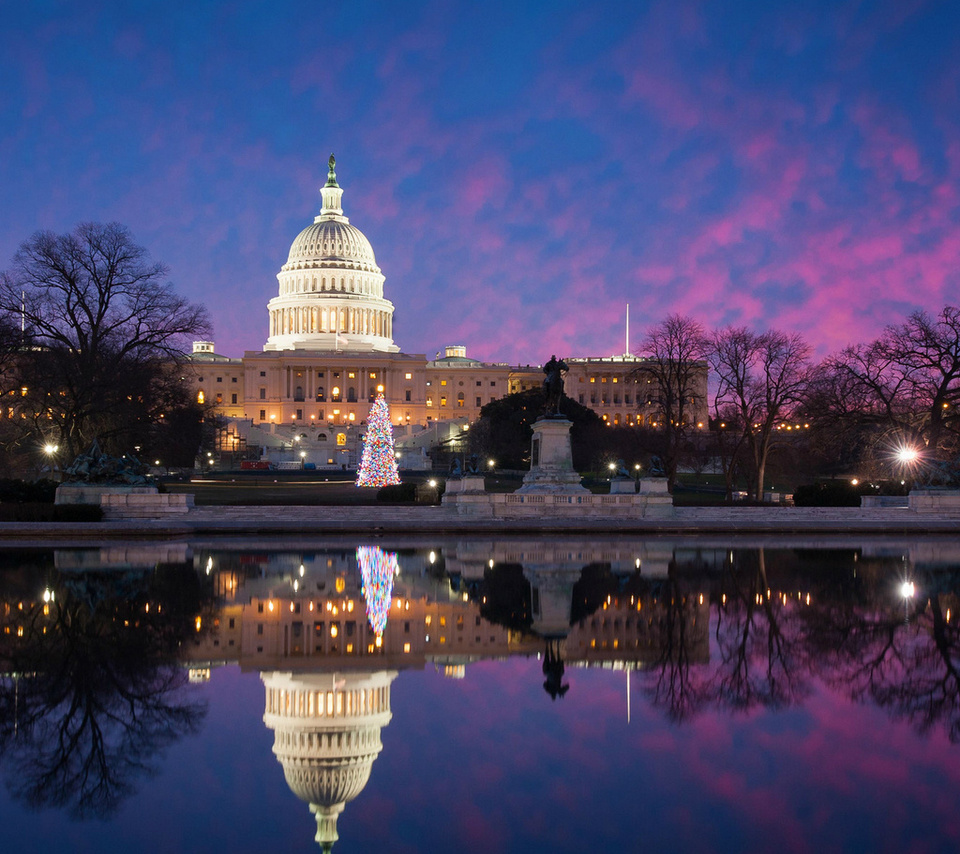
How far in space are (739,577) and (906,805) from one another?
12.0 m

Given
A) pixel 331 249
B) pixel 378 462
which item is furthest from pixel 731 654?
pixel 331 249

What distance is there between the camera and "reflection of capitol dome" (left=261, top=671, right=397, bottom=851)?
26.2 feet

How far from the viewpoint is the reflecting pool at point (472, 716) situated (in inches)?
289

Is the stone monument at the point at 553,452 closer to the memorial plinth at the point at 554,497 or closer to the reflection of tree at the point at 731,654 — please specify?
the memorial plinth at the point at 554,497

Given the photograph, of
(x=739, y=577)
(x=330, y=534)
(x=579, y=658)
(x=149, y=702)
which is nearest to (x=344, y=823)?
(x=149, y=702)

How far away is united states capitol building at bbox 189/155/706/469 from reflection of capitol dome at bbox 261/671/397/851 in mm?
116731

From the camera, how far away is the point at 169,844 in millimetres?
7004

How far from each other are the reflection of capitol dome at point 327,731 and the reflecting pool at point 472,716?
3 cm

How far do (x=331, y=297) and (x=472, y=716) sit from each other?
5513 inches

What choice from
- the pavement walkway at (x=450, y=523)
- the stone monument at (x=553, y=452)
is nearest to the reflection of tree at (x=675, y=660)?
the pavement walkway at (x=450, y=523)

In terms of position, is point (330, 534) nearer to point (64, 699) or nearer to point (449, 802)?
point (64, 699)

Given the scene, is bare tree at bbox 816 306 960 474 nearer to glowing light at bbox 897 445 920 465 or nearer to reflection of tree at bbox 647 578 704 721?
glowing light at bbox 897 445 920 465

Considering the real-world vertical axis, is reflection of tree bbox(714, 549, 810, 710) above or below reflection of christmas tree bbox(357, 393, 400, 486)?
below

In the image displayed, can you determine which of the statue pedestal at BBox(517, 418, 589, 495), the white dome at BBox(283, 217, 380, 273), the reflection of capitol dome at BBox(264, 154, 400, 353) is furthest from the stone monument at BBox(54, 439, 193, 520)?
the white dome at BBox(283, 217, 380, 273)
